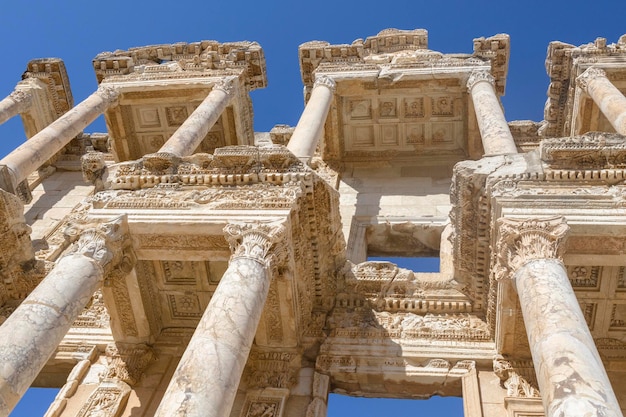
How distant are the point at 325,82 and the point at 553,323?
36.7 feet

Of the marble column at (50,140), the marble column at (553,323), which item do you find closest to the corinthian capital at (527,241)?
the marble column at (553,323)

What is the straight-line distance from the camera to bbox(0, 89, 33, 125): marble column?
60.4 ft

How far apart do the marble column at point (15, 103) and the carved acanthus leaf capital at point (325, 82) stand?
908cm

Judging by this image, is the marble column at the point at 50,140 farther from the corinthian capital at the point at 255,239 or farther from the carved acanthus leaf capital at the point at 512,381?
the carved acanthus leaf capital at the point at 512,381

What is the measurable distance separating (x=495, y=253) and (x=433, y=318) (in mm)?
2356

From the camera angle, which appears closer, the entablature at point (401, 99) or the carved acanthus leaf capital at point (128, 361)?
the carved acanthus leaf capital at point (128, 361)

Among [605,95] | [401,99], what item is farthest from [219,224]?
[605,95]

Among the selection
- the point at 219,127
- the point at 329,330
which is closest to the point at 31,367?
the point at 329,330

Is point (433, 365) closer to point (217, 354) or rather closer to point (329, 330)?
point (329, 330)

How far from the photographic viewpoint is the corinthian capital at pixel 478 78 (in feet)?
54.6

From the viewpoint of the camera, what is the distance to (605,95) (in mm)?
15109

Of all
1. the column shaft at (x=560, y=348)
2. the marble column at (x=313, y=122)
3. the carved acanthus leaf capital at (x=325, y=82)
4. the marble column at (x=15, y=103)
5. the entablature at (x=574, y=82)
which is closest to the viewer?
the column shaft at (x=560, y=348)

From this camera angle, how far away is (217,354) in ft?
25.0

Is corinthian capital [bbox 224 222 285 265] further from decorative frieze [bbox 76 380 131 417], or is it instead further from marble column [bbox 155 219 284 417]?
decorative frieze [bbox 76 380 131 417]
